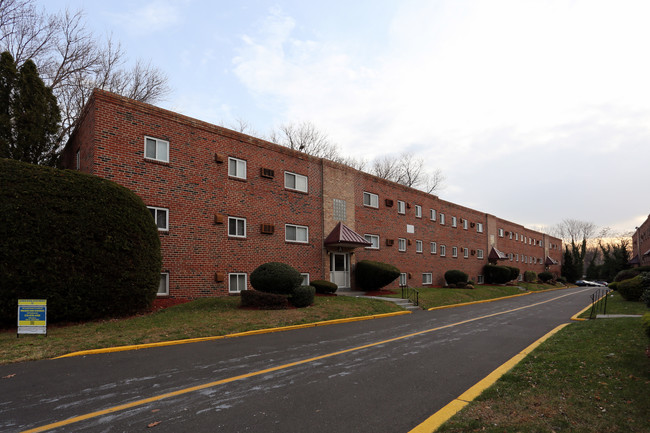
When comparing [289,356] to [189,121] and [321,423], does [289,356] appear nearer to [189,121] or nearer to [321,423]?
[321,423]

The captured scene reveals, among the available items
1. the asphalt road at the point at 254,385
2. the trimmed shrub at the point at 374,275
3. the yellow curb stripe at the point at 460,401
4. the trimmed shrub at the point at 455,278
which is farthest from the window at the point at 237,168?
the trimmed shrub at the point at 455,278

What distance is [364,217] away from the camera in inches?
981

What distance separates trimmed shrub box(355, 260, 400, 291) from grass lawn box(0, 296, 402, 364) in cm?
650

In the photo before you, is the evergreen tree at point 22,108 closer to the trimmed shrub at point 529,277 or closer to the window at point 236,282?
the window at point 236,282

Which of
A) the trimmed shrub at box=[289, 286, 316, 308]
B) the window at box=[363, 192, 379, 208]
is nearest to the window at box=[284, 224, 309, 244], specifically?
the trimmed shrub at box=[289, 286, 316, 308]

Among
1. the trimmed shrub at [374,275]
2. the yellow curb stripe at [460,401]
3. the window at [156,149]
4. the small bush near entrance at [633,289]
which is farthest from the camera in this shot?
the trimmed shrub at [374,275]

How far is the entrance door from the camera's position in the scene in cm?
2197

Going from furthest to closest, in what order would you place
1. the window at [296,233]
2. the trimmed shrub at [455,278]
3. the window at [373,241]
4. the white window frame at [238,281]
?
the trimmed shrub at [455,278] < the window at [373,241] < the window at [296,233] < the white window frame at [238,281]

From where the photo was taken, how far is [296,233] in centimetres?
2012

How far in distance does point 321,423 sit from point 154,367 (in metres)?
3.82

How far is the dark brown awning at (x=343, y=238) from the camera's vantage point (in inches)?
824

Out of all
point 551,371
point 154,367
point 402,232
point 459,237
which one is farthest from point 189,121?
point 459,237

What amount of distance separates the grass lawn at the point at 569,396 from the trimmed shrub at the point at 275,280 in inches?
354

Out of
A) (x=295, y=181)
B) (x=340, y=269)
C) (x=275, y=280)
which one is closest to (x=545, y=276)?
(x=340, y=269)
